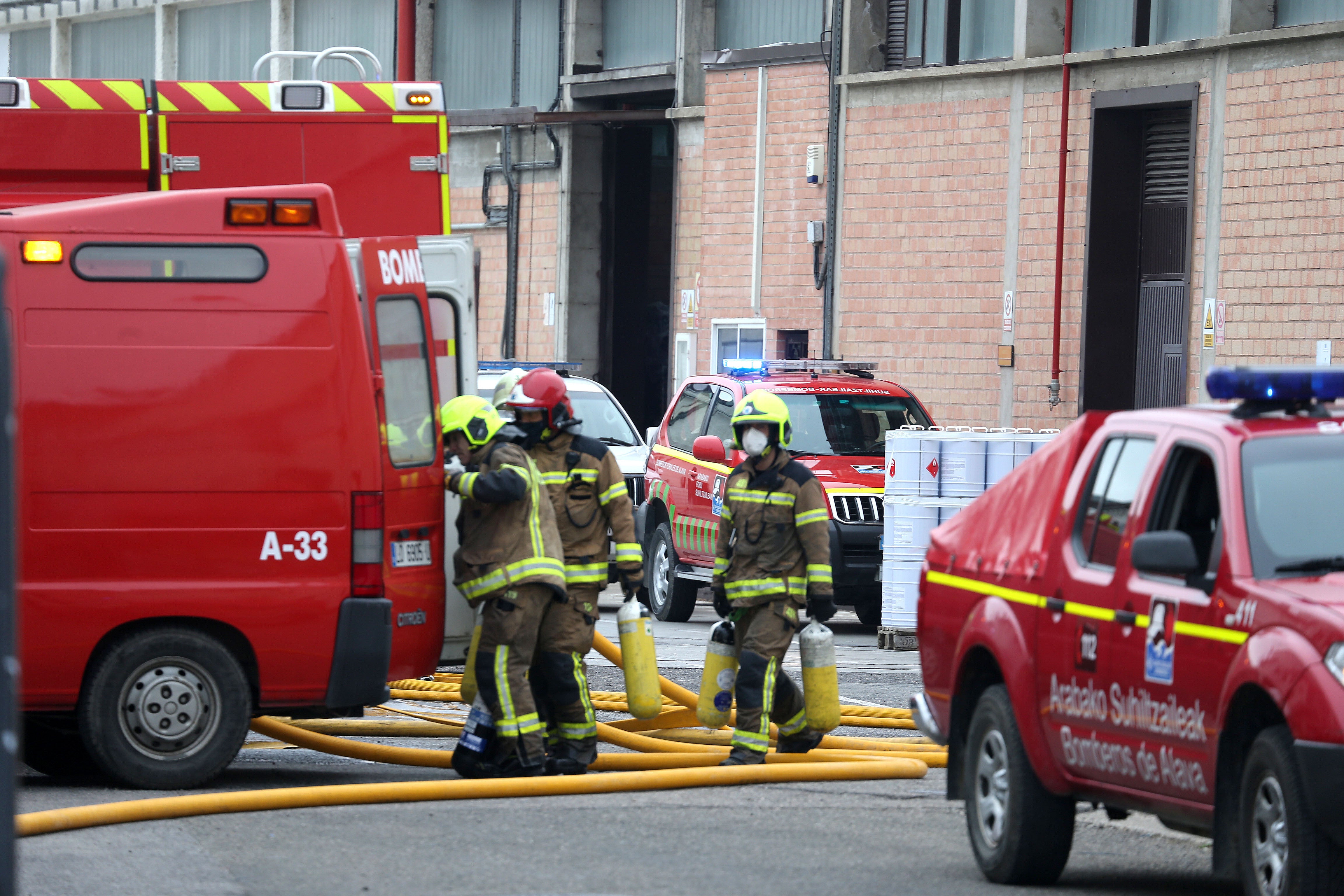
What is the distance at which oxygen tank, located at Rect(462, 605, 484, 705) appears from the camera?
9898 mm

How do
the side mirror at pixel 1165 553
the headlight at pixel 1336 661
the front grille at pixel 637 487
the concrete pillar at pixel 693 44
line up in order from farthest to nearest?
the concrete pillar at pixel 693 44 < the front grille at pixel 637 487 < the side mirror at pixel 1165 553 < the headlight at pixel 1336 661

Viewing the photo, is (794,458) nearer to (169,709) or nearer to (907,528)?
(907,528)

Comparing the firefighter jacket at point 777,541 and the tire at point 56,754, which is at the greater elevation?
the firefighter jacket at point 777,541

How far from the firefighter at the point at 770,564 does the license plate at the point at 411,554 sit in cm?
143

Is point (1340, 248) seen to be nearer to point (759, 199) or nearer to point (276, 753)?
point (759, 199)

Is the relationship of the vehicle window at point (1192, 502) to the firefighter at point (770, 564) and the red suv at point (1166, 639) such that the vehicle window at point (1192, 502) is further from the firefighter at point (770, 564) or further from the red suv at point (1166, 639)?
the firefighter at point (770, 564)

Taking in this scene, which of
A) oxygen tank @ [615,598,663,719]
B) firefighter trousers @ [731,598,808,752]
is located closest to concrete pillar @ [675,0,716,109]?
firefighter trousers @ [731,598,808,752]

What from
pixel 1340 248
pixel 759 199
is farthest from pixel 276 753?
pixel 759 199

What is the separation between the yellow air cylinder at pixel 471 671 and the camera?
990 cm

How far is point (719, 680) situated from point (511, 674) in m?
1.17

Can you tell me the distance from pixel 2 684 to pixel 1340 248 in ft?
60.3

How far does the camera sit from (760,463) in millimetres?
10445

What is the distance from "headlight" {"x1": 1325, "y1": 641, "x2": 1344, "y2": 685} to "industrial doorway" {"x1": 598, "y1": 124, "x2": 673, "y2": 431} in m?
25.6

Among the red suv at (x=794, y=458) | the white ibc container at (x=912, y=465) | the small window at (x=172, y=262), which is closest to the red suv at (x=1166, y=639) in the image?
the small window at (x=172, y=262)
